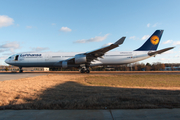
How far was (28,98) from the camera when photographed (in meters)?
4.45

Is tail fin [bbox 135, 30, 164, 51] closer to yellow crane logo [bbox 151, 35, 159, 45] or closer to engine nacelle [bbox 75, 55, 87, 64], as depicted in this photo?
yellow crane logo [bbox 151, 35, 159, 45]

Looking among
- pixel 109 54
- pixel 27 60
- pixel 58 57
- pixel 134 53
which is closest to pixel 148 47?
pixel 134 53

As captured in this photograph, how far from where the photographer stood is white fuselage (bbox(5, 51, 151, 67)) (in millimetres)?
22500

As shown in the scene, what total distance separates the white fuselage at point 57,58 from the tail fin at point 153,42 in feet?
4.13

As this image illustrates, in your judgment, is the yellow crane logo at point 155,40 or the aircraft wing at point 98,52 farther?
the yellow crane logo at point 155,40

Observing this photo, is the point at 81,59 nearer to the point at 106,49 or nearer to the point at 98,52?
the point at 98,52

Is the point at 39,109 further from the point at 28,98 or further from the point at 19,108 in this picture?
the point at 28,98

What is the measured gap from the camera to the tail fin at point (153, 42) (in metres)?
24.4

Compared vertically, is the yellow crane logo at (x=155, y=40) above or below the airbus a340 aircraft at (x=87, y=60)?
above

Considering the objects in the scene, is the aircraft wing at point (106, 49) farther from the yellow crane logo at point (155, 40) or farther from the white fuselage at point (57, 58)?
the yellow crane logo at point (155, 40)

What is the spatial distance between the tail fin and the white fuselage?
126 cm

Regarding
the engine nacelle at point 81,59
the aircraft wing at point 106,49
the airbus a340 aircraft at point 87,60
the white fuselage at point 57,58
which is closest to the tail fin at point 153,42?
the airbus a340 aircraft at point 87,60
